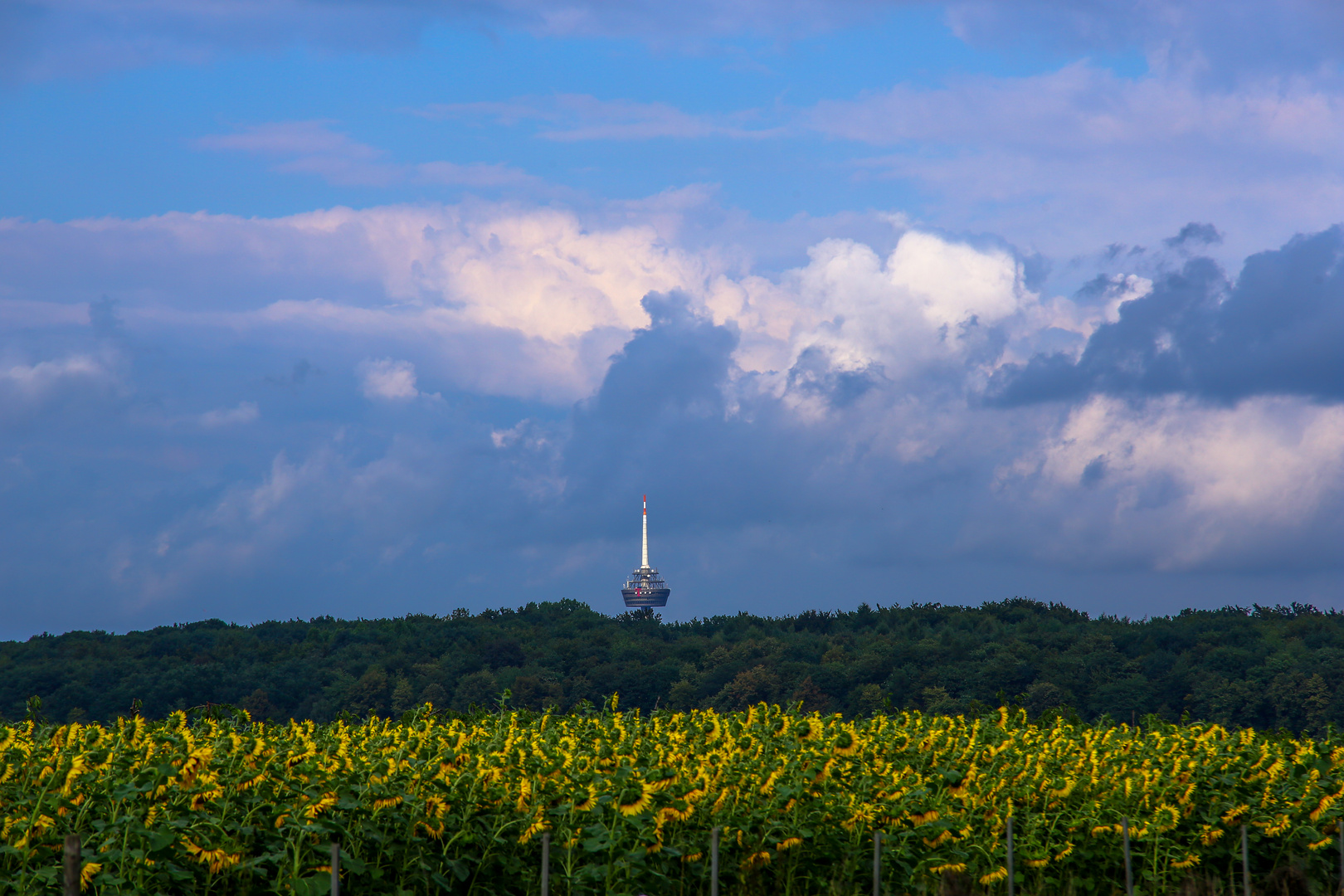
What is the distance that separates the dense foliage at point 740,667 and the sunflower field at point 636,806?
64.1 m

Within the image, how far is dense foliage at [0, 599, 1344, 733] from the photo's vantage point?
87500mm

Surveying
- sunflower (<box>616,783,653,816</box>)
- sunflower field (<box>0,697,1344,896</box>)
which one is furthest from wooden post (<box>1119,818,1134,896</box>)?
sunflower (<box>616,783,653,816</box>)

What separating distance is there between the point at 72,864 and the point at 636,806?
4.43 metres

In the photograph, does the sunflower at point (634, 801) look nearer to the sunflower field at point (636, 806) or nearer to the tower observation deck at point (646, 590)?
the sunflower field at point (636, 806)

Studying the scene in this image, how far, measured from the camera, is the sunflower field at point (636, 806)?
10359 mm

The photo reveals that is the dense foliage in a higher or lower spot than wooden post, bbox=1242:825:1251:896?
higher

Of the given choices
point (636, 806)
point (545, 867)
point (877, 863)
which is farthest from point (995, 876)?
point (545, 867)

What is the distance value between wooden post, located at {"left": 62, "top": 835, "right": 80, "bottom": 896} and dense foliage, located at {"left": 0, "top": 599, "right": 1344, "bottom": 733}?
7203 centimetres

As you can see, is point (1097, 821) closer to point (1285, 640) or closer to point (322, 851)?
point (322, 851)

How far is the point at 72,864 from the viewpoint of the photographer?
28.6 feet

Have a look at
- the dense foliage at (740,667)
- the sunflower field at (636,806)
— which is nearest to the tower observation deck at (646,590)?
the dense foliage at (740,667)

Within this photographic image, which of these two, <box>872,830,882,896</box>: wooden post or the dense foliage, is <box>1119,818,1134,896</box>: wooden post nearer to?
<box>872,830,882,896</box>: wooden post

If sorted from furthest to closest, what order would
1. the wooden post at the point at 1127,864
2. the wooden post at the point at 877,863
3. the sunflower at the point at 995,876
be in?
1. the wooden post at the point at 1127,864
2. the sunflower at the point at 995,876
3. the wooden post at the point at 877,863

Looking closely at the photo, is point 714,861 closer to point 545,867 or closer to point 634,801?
point 634,801
